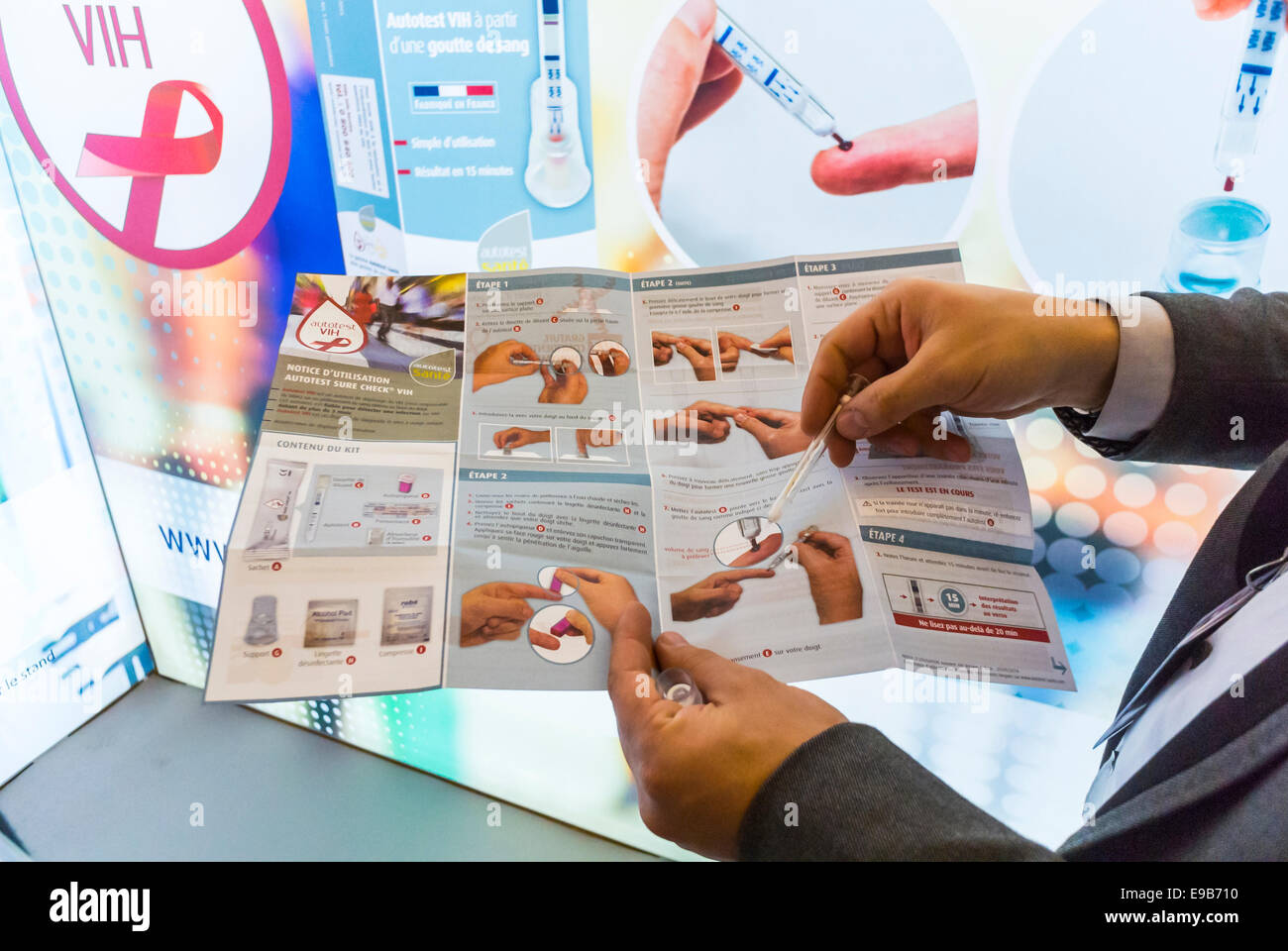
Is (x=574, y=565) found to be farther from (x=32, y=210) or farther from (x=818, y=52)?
(x=32, y=210)

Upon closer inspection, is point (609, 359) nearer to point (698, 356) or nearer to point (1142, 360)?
point (698, 356)

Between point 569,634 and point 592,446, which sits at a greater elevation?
point 592,446

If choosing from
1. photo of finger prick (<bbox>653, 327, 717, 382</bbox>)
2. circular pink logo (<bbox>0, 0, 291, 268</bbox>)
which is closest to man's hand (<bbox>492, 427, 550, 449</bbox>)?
photo of finger prick (<bbox>653, 327, 717, 382</bbox>)

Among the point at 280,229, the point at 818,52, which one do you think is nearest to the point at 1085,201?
the point at 818,52

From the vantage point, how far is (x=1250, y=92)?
73cm

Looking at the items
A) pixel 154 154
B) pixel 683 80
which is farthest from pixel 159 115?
pixel 683 80

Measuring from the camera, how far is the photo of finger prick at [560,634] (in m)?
0.55

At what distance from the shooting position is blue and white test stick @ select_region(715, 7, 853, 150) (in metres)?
0.84

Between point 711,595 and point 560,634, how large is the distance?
0.11m

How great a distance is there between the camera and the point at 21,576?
1.31 m

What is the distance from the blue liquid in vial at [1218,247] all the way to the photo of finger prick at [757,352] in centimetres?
41

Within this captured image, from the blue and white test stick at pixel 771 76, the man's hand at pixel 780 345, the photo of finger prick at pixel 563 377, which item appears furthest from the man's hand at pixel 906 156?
the photo of finger prick at pixel 563 377

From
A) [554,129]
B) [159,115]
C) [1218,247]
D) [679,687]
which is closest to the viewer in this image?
[679,687]

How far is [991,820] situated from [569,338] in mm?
494
